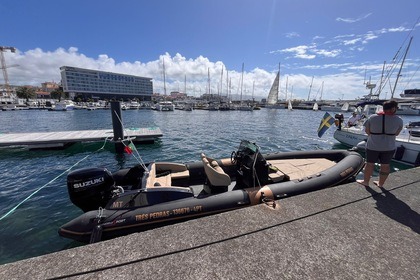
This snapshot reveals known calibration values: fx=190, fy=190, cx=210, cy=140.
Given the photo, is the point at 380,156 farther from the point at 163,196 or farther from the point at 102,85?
the point at 102,85

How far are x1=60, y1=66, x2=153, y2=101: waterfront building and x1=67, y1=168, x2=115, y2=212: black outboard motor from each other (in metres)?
120

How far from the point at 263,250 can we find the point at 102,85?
14959cm

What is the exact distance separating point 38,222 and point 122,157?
627 cm

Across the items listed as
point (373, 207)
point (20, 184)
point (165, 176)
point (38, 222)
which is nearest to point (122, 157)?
point (20, 184)

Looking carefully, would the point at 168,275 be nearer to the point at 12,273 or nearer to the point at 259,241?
the point at 259,241

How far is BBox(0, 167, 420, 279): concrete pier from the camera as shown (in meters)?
2.01

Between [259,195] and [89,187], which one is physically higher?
[89,187]

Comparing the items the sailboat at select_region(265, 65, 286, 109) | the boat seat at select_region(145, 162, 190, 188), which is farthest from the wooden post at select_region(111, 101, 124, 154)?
the sailboat at select_region(265, 65, 286, 109)

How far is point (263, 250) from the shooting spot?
2316 millimetres

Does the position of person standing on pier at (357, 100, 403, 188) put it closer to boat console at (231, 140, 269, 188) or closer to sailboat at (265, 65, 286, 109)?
boat console at (231, 140, 269, 188)

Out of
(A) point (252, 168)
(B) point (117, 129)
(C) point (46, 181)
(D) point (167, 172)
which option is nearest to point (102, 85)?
(B) point (117, 129)

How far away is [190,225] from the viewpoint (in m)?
2.76

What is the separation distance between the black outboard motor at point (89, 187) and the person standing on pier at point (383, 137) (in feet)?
19.1

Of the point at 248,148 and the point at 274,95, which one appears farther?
the point at 274,95
